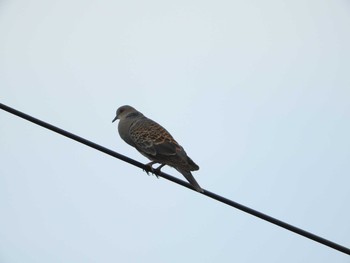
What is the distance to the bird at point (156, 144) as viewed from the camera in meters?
6.67

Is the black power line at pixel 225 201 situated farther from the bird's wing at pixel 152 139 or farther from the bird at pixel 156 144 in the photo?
the bird's wing at pixel 152 139

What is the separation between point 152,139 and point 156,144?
0.16 metres

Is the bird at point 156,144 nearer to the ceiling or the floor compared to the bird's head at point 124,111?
nearer to the floor

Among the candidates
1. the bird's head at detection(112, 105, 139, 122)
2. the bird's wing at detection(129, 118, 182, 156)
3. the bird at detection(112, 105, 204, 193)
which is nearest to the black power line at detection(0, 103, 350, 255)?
the bird at detection(112, 105, 204, 193)

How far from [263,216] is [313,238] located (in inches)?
16.0

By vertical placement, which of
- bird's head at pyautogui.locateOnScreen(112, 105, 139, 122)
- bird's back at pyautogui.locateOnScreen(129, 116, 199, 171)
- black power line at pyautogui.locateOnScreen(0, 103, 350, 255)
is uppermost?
bird's head at pyautogui.locateOnScreen(112, 105, 139, 122)

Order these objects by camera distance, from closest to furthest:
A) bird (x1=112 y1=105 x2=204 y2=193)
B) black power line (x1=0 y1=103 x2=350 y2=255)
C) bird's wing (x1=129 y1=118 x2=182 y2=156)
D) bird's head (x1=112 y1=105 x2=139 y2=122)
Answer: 1. black power line (x1=0 y1=103 x2=350 y2=255)
2. bird (x1=112 y1=105 x2=204 y2=193)
3. bird's wing (x1=129 y1=118 x2=182 y2=156)
4. bird's head (x1=112 y1=105 x2=139 y2=122)

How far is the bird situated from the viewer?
6.67 m

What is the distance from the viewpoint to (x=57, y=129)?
191 inches

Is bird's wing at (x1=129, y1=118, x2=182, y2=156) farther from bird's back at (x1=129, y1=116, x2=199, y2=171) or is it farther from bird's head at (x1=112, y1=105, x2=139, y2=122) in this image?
bird's head at (x1=112, y1=105, x2=139, y2=122)

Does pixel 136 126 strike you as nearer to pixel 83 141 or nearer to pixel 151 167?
pixel 151 167

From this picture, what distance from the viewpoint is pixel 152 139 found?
7.36 meters

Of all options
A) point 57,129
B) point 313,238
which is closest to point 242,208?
point 313,238

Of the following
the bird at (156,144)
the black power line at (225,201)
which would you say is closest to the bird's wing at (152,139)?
the bird at (156,144)
